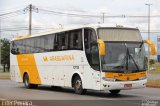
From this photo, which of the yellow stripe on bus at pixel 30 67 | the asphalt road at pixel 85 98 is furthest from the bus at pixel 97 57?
the yellow stripe on bus at pixel 30 67

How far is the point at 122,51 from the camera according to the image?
2009cm

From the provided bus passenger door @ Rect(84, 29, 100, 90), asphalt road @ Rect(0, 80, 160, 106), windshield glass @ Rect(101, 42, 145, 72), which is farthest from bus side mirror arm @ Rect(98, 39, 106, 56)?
asphalt road @ Rect(0, 80, 160, 106)

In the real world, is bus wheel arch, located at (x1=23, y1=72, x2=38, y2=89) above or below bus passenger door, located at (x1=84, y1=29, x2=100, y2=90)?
below

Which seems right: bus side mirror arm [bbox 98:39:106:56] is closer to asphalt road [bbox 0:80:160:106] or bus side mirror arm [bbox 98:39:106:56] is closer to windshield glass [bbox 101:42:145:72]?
windshield glass [bbox 101:42:145:72]

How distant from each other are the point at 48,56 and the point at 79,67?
3954mm

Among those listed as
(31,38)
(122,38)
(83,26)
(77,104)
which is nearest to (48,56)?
(31,38)

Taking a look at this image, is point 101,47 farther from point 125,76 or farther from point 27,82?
point 27,82

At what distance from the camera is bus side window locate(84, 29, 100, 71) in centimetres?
2023

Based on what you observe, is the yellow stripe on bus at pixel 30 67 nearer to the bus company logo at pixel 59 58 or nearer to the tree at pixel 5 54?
the bus company logo at pixel 59 58

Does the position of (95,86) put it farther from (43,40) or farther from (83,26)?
(43,40)

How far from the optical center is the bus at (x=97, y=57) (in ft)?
65.2

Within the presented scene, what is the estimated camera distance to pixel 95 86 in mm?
20469

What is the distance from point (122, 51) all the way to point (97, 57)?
1.17m

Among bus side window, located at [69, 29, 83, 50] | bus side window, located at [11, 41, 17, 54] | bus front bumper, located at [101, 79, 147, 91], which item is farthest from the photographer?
bus side window, located at [11, 41, 17, 54]
